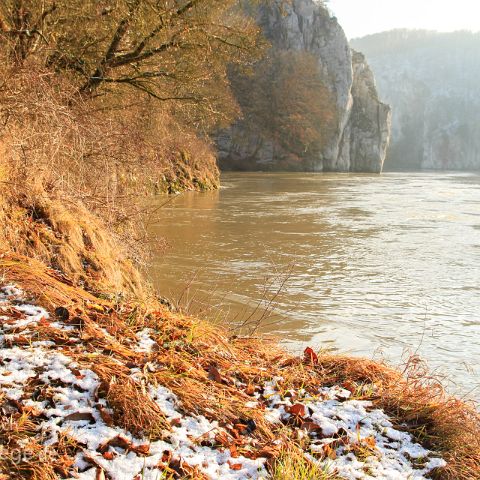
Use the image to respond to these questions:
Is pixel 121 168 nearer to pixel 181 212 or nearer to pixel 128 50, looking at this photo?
pixel 128 50

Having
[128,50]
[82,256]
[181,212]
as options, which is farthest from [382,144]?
[82,256]

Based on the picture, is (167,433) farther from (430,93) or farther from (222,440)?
(430,93)

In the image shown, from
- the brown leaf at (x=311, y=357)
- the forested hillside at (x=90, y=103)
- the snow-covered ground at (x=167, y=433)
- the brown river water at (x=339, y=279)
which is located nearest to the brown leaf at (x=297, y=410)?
the snow-covered ground at (x=167, y=433)

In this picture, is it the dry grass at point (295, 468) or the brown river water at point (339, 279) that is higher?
the dry grass at point (295, 468)

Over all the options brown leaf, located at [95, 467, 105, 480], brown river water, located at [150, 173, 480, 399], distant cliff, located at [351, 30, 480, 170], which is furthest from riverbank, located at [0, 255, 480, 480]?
distant cliff, located at [351, 30, 480, 170]

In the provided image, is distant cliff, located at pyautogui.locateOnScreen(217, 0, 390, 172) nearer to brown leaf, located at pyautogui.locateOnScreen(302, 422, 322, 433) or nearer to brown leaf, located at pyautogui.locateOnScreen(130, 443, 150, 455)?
brown leaf, located at pyautogui.locateOnScreen(302, 422, 322, 433)

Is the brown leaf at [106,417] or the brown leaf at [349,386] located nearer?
the brown leaf at [106,417]

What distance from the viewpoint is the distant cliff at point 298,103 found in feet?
196

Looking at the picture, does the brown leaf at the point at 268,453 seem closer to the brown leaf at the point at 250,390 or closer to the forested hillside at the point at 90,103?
the brown leaf at the point at 250,390

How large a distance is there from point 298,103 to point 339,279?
56.0 meters

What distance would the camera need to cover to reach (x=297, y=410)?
2.70 m

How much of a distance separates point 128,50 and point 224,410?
26.2 feet

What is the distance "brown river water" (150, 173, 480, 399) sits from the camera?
5145mm

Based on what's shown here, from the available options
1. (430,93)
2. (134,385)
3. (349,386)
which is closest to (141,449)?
(134,385)
